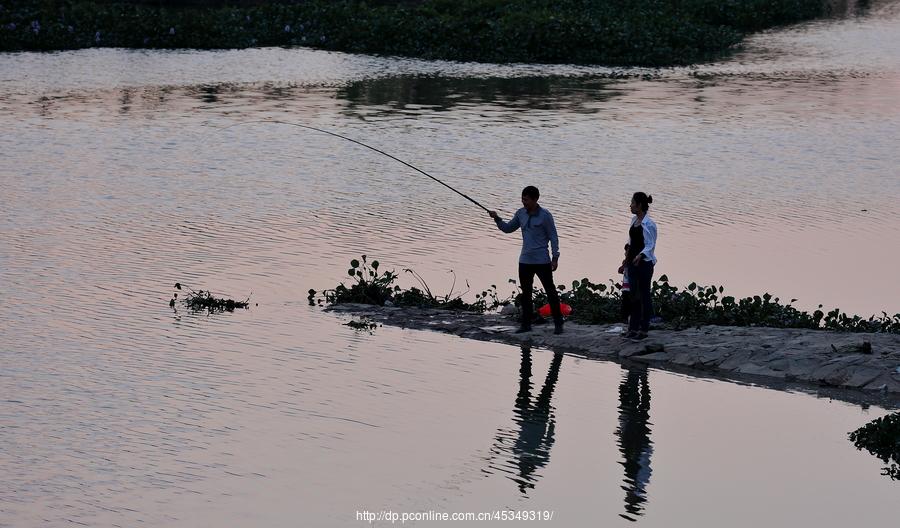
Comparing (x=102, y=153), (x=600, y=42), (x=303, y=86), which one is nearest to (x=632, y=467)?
(x=102, y=153)

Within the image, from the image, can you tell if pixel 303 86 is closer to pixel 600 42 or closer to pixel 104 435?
pixel 600 42

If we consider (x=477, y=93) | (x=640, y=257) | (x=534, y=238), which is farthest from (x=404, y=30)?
(x=640, y=257)

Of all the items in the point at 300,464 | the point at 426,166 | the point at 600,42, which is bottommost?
the point at 300,464

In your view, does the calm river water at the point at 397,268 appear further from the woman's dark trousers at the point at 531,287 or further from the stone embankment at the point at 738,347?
the woman's dark trousers at the point at 531,287

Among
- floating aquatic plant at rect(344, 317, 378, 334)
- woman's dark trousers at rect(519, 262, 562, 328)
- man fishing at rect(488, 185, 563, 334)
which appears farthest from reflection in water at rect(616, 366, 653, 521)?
floating aquatic plant at rect(344, 317, 378, 334)

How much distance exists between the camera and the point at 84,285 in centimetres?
1573

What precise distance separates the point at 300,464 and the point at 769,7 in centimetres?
4580

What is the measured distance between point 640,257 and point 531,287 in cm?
130

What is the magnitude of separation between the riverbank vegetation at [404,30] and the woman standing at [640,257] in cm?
2791

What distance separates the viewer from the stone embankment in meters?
12.0

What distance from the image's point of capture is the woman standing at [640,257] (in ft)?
41.9

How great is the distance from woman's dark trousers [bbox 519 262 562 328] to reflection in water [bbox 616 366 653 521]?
1.22 metres

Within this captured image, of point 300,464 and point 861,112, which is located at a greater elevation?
point 861,112

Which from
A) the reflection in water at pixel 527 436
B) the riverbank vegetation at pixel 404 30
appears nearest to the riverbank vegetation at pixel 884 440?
the reflection in water at pixel 527 436
